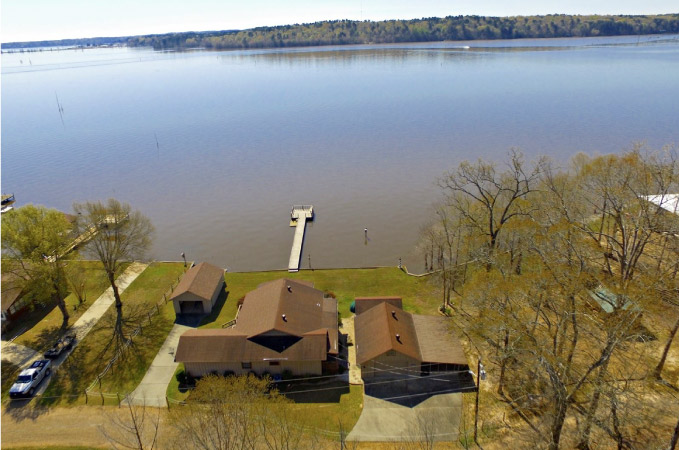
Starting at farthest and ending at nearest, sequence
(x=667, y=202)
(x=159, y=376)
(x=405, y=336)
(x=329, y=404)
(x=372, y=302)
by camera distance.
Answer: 1. (x=667, y=202)
2. (x=372, y=302)
3. (x=405, y=336)
4. (x=159, y=376)
5. (x=329, y=404)

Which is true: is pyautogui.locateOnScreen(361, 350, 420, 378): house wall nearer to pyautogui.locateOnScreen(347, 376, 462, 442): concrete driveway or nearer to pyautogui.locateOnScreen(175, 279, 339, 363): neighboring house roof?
pyautogui.locateOnScreen(347, 376, 462, 442): concrete driveway

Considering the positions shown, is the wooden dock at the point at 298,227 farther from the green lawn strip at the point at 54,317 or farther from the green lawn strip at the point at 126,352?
the green lawn strip at the point at 54,317

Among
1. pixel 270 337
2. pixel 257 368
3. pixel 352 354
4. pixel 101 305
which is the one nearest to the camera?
pixel 257 368

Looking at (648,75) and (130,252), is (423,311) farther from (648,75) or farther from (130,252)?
(648,75)

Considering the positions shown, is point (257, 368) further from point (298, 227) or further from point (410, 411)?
point (298, 227)

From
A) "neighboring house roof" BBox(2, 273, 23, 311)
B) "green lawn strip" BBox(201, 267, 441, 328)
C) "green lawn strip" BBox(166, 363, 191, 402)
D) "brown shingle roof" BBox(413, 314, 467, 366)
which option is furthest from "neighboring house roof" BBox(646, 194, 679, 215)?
"neighboring house roof" BBox(2, 273, 23, 311)

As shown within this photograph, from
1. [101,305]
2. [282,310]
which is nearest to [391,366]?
[282,310]
